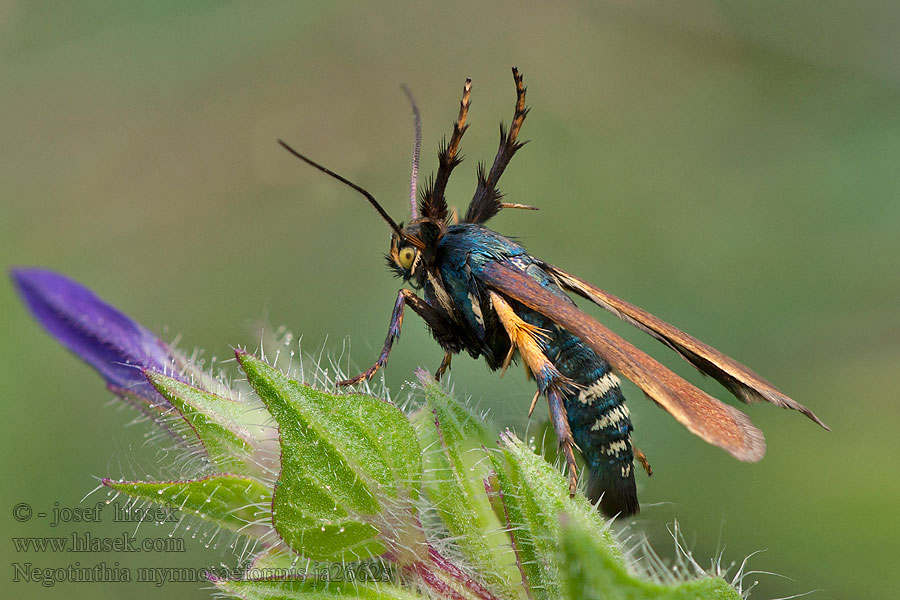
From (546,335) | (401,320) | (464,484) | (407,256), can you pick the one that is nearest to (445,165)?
(407,256)

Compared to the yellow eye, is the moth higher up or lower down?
lower down

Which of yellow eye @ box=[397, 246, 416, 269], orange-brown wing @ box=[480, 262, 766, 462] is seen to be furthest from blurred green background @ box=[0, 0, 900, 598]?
yellow eye @ box=[397, 246, 416, 269]

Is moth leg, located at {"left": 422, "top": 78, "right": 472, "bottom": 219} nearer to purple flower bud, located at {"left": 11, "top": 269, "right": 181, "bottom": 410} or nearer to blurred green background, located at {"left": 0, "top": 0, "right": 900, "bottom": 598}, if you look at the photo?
blurred green background, located at {"left": 0, "top": 0, "right": 900, "bottom": 598}

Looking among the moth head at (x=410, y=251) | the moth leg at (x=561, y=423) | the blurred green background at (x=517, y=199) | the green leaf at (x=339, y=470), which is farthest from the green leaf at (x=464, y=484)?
the moth head at (x=410, y=251)

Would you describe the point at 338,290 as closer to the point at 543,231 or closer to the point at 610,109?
the point at 543,231

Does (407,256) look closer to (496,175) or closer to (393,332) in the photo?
(393,332)

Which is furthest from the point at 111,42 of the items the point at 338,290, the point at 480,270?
the point at 480,270

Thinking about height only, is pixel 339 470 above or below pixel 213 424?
below

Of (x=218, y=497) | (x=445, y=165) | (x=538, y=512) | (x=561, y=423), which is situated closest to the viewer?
(x=538, y=512)
